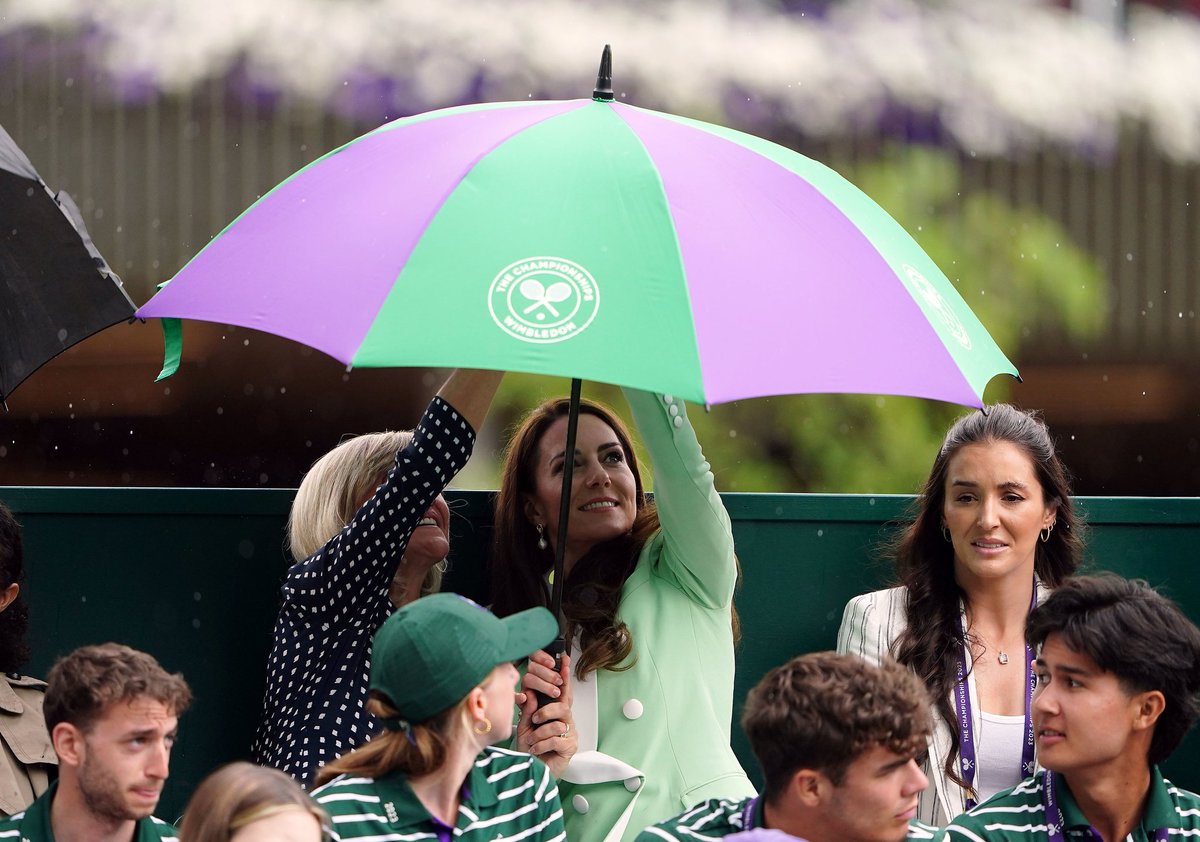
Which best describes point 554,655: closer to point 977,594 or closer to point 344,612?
point 344,612

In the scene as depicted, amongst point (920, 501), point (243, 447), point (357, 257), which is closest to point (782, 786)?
point (357, 257)

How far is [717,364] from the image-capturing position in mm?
2545

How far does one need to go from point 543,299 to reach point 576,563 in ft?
3.89

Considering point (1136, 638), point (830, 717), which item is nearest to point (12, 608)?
point (830, 717)

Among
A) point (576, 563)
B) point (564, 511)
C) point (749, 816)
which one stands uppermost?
point (564, 511)

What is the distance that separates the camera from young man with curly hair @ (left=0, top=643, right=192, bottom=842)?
290 cm

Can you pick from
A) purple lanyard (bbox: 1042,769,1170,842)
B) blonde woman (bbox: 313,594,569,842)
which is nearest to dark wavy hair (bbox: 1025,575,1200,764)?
purple lanyard (bbox: 1042,769,1170,842)

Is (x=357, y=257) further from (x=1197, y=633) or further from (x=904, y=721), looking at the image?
(x=1197, y=633)

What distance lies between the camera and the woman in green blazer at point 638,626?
10.8 ft

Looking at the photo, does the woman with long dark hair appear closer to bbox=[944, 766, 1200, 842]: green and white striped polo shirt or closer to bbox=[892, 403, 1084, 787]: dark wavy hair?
bbox=[892, 403, 1084, 787]: dark wavy hair

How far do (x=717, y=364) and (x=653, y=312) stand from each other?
0.47 feet

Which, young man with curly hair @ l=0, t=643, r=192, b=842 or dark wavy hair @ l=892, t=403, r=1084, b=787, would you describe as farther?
dark wavy hair @ l=892, t=403, r=1084, b=787

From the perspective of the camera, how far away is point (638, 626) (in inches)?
136

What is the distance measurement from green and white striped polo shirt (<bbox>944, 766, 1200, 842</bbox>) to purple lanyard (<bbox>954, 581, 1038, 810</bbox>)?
1.57 ft
